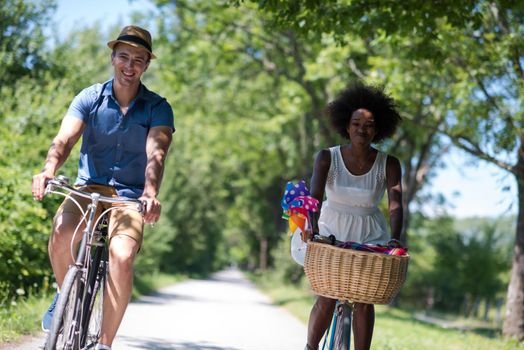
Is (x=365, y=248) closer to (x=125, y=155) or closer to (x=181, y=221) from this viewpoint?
(x=125, y=155)

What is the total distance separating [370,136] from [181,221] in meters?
35.5

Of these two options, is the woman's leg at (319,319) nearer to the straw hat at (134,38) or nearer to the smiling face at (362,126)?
the smiling face at (362,126)

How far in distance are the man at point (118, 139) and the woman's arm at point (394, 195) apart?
1.55 metres

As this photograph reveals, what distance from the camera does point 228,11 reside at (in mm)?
22859

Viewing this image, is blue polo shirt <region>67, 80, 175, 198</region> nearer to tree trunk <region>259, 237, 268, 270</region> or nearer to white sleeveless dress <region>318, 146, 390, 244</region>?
white sleeveless dress <region>318, 146, 390, 244</region>

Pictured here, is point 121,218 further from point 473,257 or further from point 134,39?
point 473,257

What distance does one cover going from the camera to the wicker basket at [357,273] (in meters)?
4.71

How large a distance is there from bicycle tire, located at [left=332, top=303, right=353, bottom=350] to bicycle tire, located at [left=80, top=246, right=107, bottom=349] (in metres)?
1.50

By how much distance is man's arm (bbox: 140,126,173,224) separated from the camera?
4.53 m

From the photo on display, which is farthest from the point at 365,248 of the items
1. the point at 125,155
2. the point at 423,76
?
the point at 423,76

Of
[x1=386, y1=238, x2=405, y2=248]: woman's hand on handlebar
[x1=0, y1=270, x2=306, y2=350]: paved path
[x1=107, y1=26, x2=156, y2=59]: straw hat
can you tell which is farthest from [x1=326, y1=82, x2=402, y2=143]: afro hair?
[x1=0, y1=270, x2=306, y2=350]: paved path

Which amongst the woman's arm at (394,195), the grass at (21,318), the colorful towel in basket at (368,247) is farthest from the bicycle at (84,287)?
the grass at (21,318)

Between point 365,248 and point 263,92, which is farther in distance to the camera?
point 263,92

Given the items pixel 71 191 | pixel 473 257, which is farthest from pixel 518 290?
pixel 473 257
